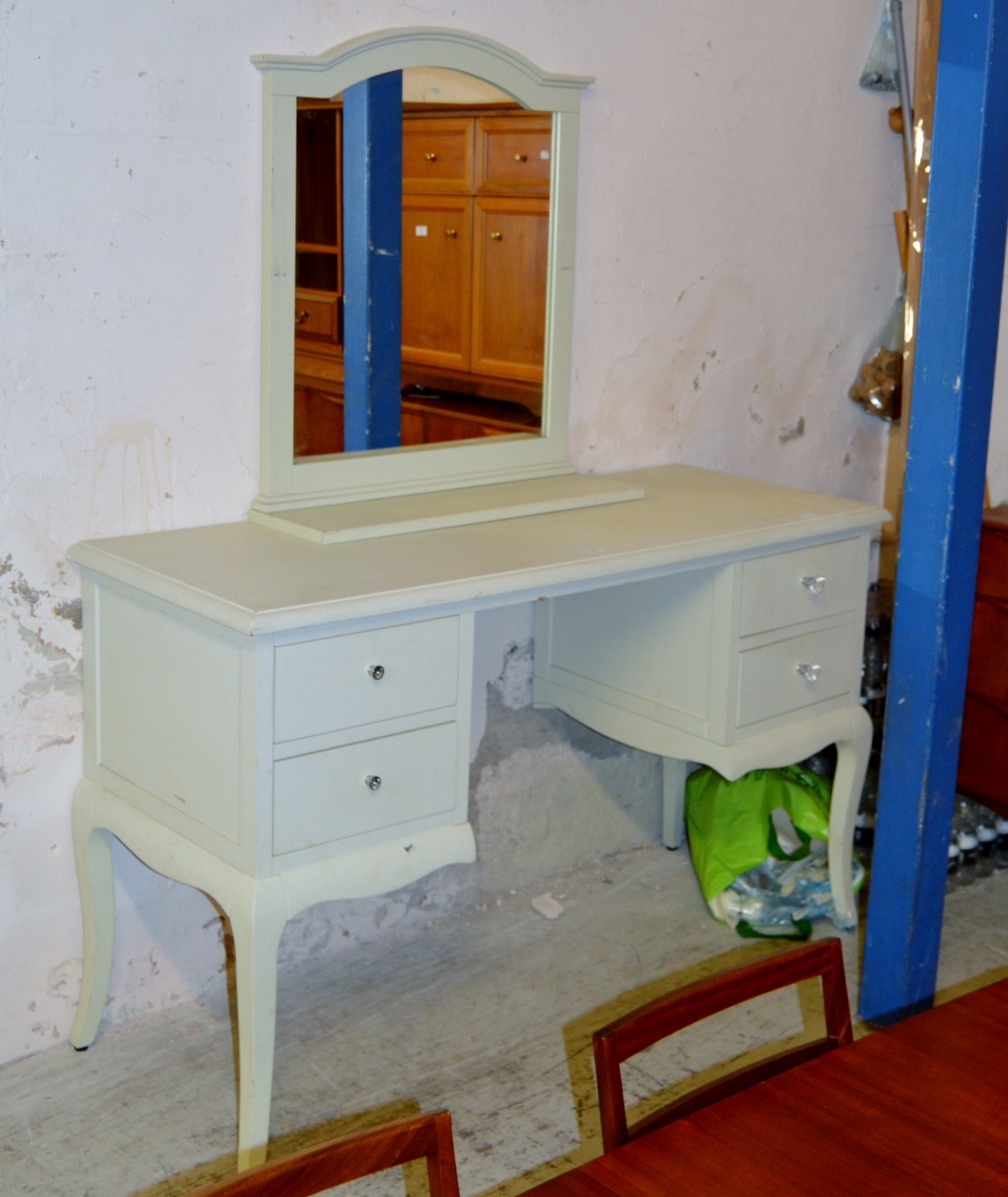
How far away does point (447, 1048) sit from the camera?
2607mm

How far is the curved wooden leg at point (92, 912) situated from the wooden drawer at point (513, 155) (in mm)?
1355

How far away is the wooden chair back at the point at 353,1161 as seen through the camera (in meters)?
1.14

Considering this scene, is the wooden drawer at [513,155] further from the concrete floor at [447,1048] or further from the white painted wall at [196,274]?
the concrete floor at [447,1048]

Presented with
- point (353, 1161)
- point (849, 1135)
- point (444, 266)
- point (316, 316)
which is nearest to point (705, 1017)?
point (849, 1135)

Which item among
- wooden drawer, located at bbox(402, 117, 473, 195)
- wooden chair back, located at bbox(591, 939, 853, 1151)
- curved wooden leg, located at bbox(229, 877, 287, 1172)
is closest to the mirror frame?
wooden drawer, located at bbox(402, 117, 473, 195)

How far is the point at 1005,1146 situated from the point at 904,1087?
109 mm

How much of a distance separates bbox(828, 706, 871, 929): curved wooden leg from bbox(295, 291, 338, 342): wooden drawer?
4.31ft

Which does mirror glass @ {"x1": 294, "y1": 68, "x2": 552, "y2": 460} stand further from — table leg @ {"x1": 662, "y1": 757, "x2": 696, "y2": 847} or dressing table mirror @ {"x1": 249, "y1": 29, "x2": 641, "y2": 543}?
table leg @ {"x1": 662, "y1": 757, "x2": 696, "y2": 847}

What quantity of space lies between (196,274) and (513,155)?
27.3 inches

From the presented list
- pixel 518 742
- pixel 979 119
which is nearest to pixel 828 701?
pixel 518 742

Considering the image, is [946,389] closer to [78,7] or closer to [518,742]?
[518,742]

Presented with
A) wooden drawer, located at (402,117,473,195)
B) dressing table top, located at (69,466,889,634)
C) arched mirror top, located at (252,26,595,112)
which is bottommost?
dressing table top, located at (69,466,889,634)

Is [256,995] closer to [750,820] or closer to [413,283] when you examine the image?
[413,283]

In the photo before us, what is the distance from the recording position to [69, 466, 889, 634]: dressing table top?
80.8 inches
